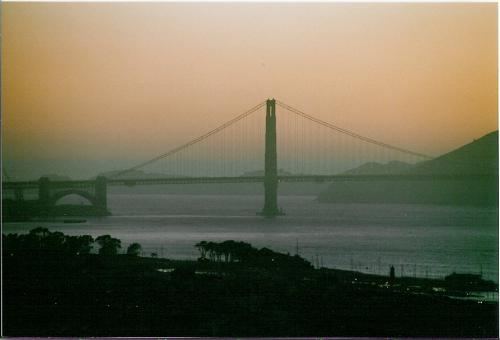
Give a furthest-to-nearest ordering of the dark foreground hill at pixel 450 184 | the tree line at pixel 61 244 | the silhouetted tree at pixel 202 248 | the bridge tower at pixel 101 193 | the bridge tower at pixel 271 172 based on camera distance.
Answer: the bridge tower at pixel 271 172 < the bridge tower at pixel 101 193 < the silhouetted tree at pixel 202 248 < the tree line at pixel 61 244 < the dark foreground hill at pixel 450 184

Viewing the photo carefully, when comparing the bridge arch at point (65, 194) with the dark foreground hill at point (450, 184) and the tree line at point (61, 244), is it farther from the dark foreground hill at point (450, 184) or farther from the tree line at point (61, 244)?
the dark foreground hill at point (450, 184)

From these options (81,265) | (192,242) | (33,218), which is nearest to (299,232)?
(192,242)

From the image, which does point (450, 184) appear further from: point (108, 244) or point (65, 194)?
point (65, 194)

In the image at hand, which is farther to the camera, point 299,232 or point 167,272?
point 299,232

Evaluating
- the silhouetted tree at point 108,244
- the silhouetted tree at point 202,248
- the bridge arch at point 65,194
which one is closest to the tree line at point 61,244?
the silhouetted tree at point 108,244

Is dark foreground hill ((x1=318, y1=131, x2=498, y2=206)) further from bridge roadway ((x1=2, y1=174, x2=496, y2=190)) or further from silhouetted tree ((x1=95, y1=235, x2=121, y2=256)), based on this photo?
silhouetted tree ((x1=95, y1=235, x2=121, y2=256))

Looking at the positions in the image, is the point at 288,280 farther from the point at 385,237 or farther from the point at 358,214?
the point at 358,214
